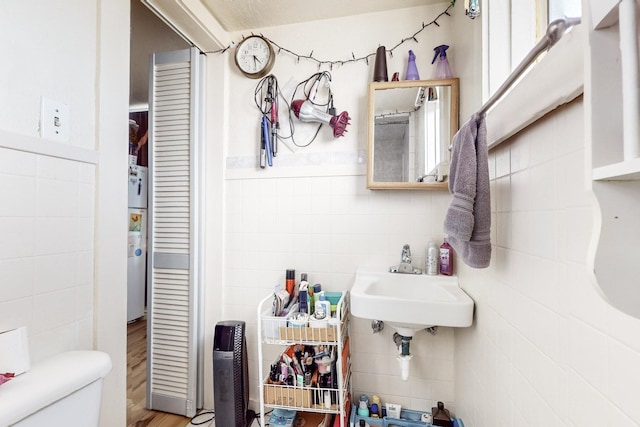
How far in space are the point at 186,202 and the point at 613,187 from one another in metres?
1.76

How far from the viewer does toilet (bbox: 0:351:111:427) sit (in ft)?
2.05

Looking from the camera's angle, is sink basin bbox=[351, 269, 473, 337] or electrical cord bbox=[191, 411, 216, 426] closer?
sink basin bbox=[351, 269, 473, 337]

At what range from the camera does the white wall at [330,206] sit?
1480mm

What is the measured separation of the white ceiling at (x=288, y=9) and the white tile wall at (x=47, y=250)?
1.15 meters

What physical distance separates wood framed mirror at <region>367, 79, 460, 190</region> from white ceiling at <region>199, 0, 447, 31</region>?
0.45m

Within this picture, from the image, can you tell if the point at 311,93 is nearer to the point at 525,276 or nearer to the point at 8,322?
the point at 525,276

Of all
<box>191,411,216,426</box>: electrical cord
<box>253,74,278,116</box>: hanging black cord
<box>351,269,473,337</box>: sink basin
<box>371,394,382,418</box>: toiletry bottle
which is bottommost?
<box>191,411,216,426</box>: electrical cord

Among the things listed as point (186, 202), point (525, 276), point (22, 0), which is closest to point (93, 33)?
point (22, 0)

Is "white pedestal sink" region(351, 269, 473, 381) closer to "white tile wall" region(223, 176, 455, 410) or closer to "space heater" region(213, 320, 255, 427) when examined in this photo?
"white tile wall" region(223, 176, 455, 410)

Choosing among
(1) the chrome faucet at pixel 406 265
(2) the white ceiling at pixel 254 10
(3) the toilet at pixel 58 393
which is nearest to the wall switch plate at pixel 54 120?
(3) the toilet at pixel 58 393

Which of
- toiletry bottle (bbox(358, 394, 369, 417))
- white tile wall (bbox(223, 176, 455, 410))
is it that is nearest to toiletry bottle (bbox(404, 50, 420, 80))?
white tile wall (bbox(223, 176, 455, 410))

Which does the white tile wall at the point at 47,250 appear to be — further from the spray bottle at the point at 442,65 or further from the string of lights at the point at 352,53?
the spray bottle at the point at 442,65

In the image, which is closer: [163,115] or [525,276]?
[525,276]

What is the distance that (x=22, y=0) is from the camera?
0.78m
